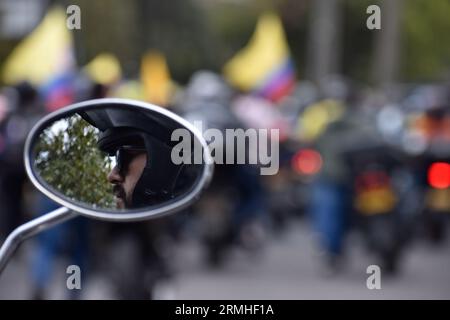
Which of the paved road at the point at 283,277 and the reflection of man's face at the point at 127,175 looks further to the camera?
the paved road at the point at 283,277

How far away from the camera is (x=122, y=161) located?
2.94m

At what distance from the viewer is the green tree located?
294cm

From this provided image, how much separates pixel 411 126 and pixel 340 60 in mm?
35544

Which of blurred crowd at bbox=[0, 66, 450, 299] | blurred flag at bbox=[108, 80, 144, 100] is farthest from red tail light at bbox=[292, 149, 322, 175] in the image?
blurred flag at bbox=[108, 80, 144, 100]

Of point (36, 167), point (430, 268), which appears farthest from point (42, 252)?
point (36, 167)

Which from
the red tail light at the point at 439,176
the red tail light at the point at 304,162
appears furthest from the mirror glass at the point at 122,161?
the red tail light at the point at 304,162

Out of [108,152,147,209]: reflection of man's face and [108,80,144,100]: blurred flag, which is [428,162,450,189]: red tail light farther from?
[108,152,147,209]: reflection of man's face

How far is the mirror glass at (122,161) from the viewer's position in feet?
9.56

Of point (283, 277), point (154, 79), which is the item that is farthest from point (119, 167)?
point (154, 79)

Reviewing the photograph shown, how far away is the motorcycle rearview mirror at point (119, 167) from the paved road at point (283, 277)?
5.65 meters

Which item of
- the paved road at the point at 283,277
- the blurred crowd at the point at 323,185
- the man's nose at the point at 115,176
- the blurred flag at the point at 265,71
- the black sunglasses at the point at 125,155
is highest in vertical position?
the blurred flag at the point at 265,71

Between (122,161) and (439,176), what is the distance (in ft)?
30.7

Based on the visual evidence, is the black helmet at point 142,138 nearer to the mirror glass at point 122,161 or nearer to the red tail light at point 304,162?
the mirror glass at point 122,161

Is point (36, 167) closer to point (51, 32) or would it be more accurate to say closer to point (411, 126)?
point (51, 32)
